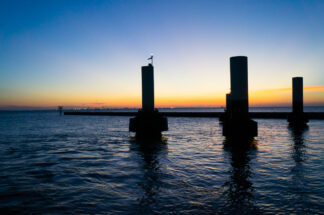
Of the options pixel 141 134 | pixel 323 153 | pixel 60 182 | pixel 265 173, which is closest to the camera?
pixel 60 182

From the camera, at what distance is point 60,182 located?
8.05 meters

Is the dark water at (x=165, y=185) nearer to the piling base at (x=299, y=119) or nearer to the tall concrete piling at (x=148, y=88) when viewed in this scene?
the tall concrete piling at (x=148, y=88)

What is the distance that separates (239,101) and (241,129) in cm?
216

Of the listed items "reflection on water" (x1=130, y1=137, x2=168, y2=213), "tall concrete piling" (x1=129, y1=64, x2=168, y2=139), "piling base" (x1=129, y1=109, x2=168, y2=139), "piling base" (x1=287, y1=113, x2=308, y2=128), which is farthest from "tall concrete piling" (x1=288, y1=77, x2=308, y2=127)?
"reflection on water" (x1=130, y1=137, x2=168, y2=213)

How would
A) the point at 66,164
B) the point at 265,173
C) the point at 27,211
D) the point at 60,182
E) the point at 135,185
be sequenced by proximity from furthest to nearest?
the point at 66,164, the point at 265,173, the point at 60,182, the point at 135,185, the point at 27,211

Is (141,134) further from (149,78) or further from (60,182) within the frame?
(60,182)

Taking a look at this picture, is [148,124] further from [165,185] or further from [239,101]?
[165,185]

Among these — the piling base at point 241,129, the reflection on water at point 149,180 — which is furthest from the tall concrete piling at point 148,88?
the reflection on water at point 149,180

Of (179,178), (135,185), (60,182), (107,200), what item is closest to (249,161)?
(179,178)

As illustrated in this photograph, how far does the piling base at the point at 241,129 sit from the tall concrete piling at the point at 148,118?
586 centimetres

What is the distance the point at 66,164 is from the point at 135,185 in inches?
207

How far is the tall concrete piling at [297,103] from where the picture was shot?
2922 centimetres

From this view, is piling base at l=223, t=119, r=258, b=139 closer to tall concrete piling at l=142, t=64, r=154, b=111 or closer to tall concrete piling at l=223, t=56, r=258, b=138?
tall concrete piling at l=223, t=56, r=258, b=138

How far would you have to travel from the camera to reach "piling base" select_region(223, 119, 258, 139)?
55.1ft
